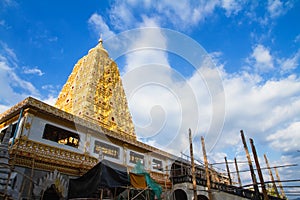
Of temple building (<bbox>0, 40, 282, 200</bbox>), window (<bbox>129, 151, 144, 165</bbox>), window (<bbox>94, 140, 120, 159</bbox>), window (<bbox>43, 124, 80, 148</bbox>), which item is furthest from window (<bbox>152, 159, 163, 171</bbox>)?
window (<bbox>43, 124, 80, 148</bbox>)

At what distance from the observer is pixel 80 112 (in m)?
21.8

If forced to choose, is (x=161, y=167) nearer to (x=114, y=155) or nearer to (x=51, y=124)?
(x=114, y=155)

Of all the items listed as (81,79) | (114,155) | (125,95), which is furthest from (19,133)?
(125,95)

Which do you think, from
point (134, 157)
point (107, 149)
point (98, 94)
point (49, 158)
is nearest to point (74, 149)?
point (49, 158)

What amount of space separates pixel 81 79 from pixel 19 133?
56.0ft

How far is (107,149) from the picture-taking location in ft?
52.1

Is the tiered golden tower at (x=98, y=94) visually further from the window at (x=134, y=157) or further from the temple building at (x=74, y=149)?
the window at (x=134, y=157)

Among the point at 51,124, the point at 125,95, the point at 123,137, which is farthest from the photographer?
the point at 125,95

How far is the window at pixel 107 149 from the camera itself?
15.1 metres

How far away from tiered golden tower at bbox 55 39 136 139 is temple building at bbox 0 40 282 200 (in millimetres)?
126

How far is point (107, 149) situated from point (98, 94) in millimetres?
11072

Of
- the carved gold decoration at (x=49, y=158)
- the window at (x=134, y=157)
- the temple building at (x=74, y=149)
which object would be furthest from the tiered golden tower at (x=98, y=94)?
the carved gold decoration at (x=49, y=158)

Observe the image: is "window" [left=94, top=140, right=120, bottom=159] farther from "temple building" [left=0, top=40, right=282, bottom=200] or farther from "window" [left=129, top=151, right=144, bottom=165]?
"window" [left=129, top=151, right=144, bottom=165]

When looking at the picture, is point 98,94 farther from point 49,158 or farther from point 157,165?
point 49,158
